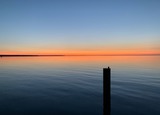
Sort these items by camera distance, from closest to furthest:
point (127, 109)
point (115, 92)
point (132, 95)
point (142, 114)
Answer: point (142, 114) < point (127, 109) < point (132, 95) < point (115, 92)

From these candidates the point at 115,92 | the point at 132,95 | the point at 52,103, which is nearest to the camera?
the point at 52,103

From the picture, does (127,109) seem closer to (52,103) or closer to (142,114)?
(142,114)

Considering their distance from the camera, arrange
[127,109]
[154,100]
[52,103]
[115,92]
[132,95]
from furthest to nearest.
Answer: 1. [115,92]
2. [132,95]
3. [154,100]
4. [52,103]
5. [127,109]

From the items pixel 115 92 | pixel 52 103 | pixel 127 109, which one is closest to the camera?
pixel 127 109

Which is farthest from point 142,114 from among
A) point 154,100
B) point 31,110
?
point 31,110

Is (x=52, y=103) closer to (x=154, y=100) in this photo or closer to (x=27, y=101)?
(x=27, y=101)

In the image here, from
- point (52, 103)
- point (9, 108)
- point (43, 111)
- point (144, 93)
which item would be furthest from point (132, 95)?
point (9, 108)

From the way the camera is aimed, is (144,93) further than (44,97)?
Yes

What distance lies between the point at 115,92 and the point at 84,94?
322 cm

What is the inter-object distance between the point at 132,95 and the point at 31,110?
9336mm

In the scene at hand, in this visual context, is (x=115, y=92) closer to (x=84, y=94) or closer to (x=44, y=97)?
(x=84, y=94)

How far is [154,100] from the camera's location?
1466cm

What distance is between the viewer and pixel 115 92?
57.1ft

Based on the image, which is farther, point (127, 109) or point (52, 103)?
point (52, 103)
